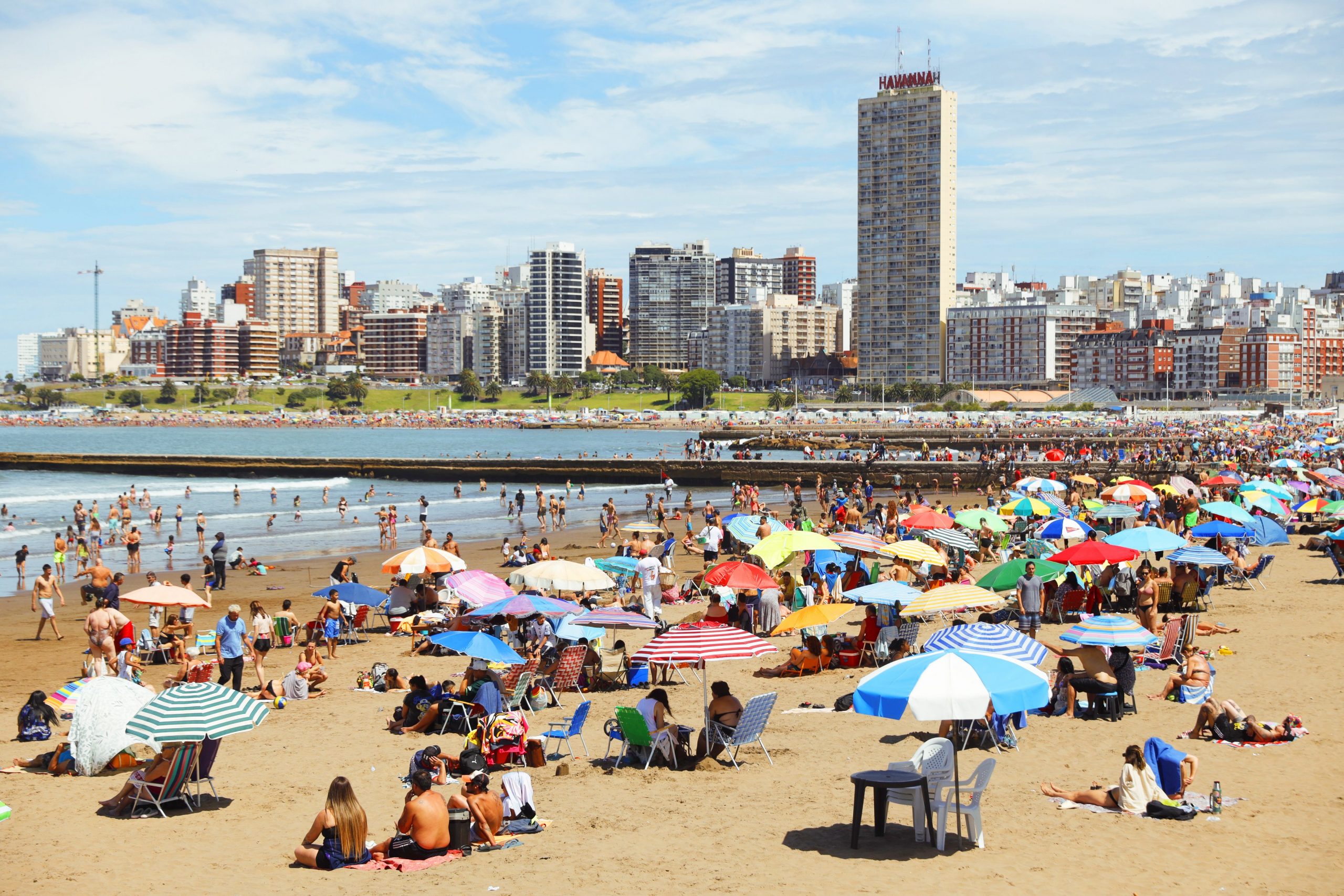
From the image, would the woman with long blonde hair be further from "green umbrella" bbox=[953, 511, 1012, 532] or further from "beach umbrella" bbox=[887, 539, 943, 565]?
"green umbrella" bbox=[953, 511, 1012, 532]

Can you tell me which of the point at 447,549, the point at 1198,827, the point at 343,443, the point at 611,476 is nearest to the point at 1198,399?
the point at 343,443

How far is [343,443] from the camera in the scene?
11156cm

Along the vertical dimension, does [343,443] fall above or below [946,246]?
below

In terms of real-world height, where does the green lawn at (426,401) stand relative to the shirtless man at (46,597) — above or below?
above

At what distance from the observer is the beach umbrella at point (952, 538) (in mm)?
20812

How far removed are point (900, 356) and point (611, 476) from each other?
10255 centimetres

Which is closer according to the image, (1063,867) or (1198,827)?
(1063,867)

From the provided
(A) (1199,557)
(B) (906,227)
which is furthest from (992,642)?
(B) (906,227)

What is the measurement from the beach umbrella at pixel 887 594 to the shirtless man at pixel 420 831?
729 cm

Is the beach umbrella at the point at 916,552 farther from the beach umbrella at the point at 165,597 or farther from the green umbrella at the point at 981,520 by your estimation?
the beach umbrella at the point at 165,597

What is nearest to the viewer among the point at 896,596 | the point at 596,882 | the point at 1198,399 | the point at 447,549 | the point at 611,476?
the point at 596,882

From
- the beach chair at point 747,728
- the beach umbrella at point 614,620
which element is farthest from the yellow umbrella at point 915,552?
the beach chair at point 747,728

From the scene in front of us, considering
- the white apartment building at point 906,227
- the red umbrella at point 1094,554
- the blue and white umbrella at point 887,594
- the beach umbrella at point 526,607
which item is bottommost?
the beach umbrella at point 526,607

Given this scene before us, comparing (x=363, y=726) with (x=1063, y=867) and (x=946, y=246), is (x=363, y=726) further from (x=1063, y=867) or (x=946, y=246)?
(x=946, y=246)
